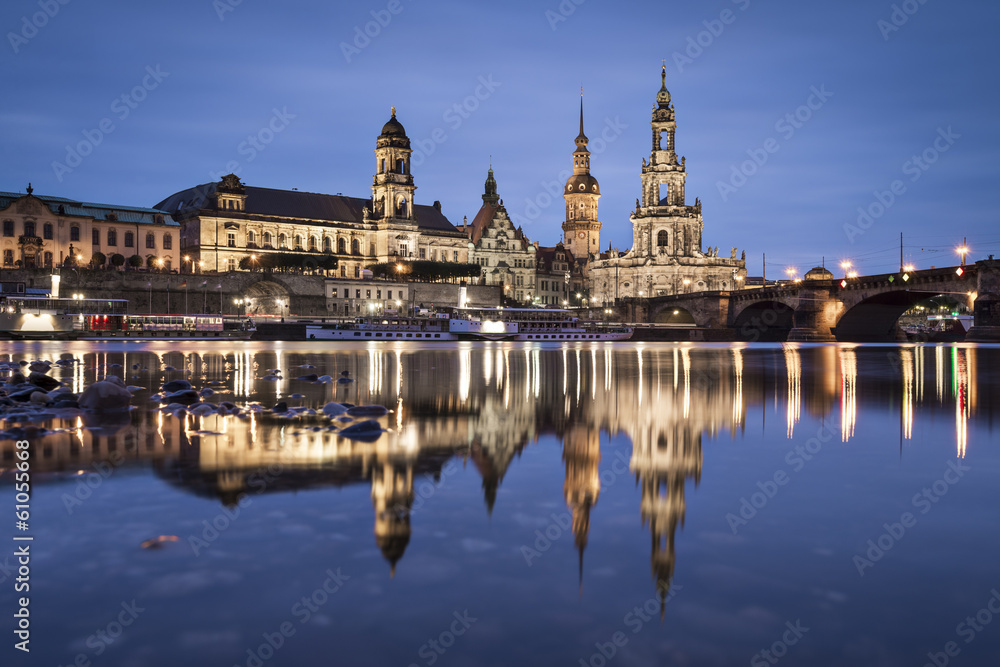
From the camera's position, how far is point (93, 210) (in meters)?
95.4

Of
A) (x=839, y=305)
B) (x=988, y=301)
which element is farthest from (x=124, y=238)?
(x=988, y=301)

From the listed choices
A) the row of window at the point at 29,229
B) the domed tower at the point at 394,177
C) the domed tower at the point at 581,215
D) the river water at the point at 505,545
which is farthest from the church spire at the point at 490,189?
the river water at the point at 505,545

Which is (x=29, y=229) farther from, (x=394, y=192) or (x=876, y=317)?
(x=876, y=317)

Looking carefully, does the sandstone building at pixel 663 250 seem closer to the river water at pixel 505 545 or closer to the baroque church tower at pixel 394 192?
the baroque church tower at pixel 394 192

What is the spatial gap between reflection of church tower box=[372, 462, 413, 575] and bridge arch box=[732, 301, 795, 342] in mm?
92829

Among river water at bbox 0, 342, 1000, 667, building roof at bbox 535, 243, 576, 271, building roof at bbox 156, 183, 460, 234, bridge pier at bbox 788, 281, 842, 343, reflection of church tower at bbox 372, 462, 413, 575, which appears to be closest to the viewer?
river water at bbox 0, 342, 1000, 667

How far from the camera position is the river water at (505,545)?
14.3ft

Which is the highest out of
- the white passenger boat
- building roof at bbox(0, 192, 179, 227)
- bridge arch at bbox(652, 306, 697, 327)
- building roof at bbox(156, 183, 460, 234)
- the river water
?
building roof at bbox(156, 183, 460, 234)

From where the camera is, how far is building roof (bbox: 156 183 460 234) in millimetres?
114250

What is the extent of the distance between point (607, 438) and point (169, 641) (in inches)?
313

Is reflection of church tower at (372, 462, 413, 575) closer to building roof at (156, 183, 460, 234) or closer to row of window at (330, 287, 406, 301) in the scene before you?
row of window at (330, 287, 406, 301)

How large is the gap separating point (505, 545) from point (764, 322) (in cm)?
10299

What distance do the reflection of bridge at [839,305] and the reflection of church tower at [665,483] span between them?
57.7 metres

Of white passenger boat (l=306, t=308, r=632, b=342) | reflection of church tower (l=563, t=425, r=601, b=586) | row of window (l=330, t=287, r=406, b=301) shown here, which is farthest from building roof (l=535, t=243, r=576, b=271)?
reflection of church tower (l=563, t=425, r=601, b=586)
